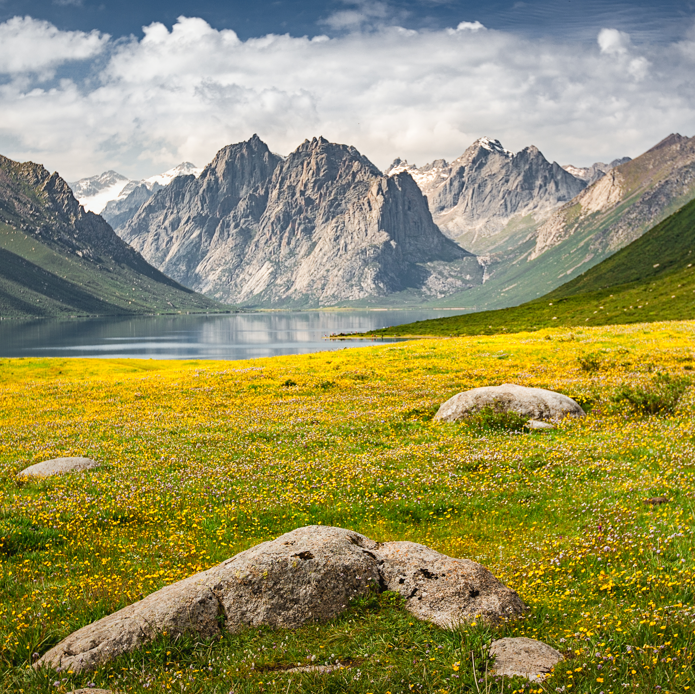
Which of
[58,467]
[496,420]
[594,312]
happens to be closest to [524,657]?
A: [496,420]

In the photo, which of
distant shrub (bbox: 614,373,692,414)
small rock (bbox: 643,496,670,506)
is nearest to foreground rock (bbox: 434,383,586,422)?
distant shrub (bbox: 614,373,692,414)

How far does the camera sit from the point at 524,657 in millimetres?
6875

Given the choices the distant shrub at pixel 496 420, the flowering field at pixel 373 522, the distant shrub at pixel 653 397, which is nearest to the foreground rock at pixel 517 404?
the distant shrub at pixel 496 420

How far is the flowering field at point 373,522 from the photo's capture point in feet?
22.9

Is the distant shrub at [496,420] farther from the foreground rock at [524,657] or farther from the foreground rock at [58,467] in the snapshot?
the foreground rock at [524,657]

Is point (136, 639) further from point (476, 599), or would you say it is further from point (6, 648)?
point (476, 599)

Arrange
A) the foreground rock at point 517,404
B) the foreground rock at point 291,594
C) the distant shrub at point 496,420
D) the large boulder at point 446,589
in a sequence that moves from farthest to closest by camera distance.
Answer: the foreground rock at point 517,404, the distant shrub at point 496,420, the large boulder at point 446,589, the foreground rock at point 291,594

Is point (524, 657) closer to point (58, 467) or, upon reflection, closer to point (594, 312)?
point (58, 467)

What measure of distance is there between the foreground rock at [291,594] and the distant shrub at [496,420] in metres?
14.2

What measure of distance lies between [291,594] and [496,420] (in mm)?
16043

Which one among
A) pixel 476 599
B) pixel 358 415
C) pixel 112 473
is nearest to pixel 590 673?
pixel 476 599

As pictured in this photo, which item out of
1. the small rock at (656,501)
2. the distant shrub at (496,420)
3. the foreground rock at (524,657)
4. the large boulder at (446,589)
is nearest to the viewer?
the foreground rock at (524,657)

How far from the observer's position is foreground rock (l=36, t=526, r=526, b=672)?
7629mm

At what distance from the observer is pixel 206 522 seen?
1352 centimetres
